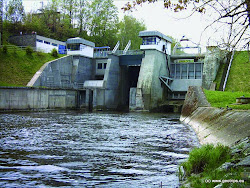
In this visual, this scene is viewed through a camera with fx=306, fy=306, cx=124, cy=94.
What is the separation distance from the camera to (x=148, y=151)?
10305mm

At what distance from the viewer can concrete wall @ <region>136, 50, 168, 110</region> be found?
4225 cm

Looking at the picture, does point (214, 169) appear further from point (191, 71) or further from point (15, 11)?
point (15, 11)

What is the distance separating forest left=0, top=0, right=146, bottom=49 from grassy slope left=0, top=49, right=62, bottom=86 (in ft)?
82.3

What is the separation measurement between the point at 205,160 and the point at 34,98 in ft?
109

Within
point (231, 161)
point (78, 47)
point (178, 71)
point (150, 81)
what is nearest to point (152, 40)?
point (178, 71)

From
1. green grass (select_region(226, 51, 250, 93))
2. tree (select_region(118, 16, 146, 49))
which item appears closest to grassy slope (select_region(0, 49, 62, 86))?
green grass (select_region(226, 51, 250, 93))

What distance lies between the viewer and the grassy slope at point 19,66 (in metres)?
38.0

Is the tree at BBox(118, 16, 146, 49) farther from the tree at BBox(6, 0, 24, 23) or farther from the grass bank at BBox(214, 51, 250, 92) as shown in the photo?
the grass bank at BBox(214, 51, 250, 92)

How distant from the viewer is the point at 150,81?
42.8m

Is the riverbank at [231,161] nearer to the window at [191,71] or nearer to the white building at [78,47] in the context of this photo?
the window at [191,71]

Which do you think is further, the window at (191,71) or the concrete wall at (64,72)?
the window at (191,71)

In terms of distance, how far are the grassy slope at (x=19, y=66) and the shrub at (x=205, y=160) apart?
107ft

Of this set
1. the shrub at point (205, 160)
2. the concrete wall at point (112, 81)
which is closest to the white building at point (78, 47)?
the concrete wall at point (112, 81)

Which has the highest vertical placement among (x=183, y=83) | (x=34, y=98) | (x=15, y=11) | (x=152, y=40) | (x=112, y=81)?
(x=15, y=11)
